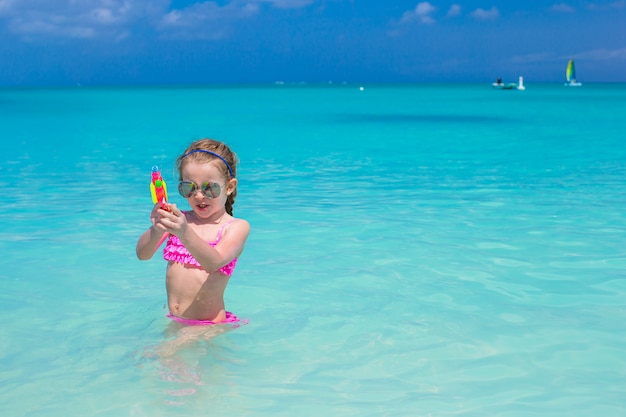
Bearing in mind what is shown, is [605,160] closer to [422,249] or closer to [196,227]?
[422,249]

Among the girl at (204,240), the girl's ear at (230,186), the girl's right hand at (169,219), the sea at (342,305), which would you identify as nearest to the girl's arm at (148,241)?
the girl at (204,240)

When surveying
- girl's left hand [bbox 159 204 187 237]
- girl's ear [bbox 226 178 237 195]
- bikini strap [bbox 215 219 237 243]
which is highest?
girl's ear [bbox 226 178 237 195]

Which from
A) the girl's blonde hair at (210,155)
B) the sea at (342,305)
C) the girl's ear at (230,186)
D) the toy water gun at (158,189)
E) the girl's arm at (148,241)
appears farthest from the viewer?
the girl's ear at (230,186)

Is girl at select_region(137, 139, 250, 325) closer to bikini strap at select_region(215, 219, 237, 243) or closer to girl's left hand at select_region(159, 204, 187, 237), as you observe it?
bikini strap at select_region(215, 219, 237, 243)

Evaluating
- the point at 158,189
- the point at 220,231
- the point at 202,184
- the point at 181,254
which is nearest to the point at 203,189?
the point at 202,184

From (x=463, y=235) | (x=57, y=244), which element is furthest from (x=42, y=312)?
(x=463, y=235)

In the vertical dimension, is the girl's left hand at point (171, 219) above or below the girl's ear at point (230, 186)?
below

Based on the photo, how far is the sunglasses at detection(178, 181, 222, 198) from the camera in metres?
3.75

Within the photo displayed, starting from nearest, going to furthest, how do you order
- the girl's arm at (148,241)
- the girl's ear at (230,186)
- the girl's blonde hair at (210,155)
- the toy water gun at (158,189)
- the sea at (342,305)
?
the toy water gun at (158,189)
the sea at (342,305)
the girl's arm at (148,241)
the girl's blonde hair at (210,155)
the girl's ear at (230,186)

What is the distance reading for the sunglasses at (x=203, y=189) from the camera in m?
3.75

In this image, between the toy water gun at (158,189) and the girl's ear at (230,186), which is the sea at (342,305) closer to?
the girl's ear at (230,186)

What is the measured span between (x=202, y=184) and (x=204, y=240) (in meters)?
0.29

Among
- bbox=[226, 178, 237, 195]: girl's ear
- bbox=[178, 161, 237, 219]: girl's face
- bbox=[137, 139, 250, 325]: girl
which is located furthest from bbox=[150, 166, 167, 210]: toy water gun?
bbox=[226, 178, 237, 195]: girl's ear

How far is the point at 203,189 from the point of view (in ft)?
12.3
